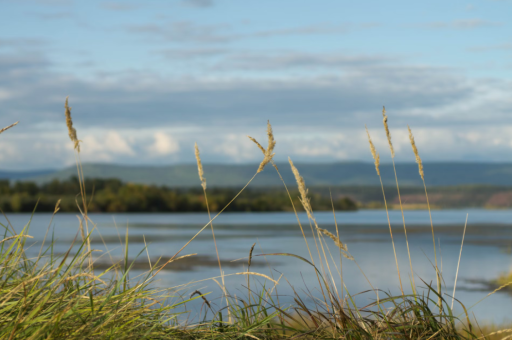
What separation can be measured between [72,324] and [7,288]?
584mm

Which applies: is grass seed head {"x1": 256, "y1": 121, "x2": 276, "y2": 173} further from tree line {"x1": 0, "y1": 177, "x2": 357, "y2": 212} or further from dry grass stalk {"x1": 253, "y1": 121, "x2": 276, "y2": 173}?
tree line {"x1": 0, "y1": 177, "x2": 357, "y2": 212}

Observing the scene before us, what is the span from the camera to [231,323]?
342 cm

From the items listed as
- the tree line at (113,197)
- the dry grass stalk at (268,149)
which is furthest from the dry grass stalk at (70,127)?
the tree line at (113,197)

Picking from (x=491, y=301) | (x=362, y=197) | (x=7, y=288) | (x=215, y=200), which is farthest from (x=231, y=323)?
(x=362, y=197)

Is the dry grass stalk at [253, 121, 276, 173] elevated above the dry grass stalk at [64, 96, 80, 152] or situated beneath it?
situated beneath

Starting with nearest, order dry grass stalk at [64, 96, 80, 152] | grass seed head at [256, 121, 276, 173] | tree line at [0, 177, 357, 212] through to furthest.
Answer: grass seed head at [256, 121, 276, 173]
dry grass stalk at [64, 96, 80, 152]
tree line at [0, 177, 357, 212]

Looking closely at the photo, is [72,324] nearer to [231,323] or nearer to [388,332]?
[231,323]

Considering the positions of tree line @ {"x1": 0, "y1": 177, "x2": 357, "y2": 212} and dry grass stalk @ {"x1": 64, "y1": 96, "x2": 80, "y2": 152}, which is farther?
tree line @ {"x1": 0, "y1": 177, "x2": 357, "y2": 212}

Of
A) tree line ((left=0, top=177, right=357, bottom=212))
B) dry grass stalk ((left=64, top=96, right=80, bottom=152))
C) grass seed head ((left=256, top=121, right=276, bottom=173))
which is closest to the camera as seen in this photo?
grass seed head ((left=256, top=121, right=276, bottom=173))

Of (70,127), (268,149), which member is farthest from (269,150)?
(70,127)

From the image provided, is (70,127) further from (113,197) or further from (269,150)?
(113,197)

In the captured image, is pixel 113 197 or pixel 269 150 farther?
pixel 113 197

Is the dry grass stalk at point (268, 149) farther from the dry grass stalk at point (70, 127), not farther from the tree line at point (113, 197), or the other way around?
the tree line at point (113, 197)

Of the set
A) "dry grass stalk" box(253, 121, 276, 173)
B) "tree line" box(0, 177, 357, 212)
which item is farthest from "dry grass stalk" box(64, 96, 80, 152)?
"tree line" box(0, 177, 357, 212)
